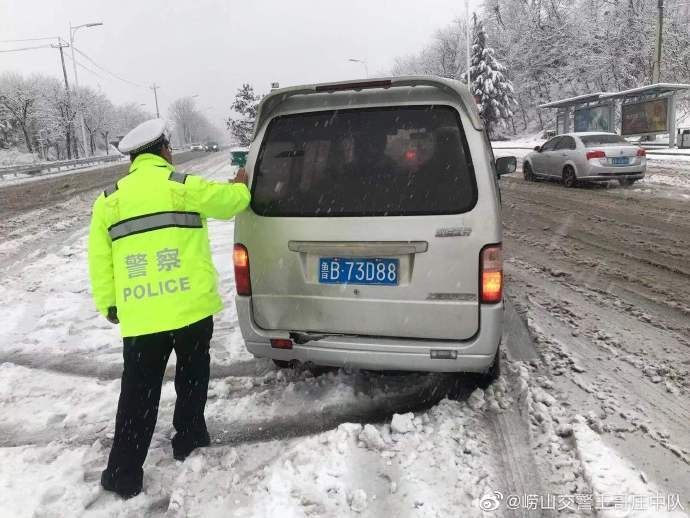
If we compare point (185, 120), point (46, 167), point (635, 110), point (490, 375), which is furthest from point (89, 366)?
point (185, 120)

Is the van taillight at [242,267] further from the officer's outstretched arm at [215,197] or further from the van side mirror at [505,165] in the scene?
the van side mirror at [505,165]

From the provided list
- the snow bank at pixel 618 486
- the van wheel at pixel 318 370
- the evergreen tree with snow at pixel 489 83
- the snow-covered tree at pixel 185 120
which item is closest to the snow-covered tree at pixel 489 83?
the evergreen tree with snow at pixel 489 83

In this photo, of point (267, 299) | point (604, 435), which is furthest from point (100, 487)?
point (604, 435)

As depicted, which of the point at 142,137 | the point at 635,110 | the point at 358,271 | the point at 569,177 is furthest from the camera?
the point at 635,110

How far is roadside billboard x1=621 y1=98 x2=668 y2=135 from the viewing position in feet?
77.0

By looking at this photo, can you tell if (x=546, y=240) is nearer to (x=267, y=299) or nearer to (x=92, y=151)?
(x=267, y=299)

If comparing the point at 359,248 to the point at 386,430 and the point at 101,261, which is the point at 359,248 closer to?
the point at 386,430

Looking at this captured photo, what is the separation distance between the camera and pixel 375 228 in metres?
2.82

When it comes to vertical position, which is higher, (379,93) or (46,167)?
(46,167)

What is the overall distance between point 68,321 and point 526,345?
442 centimetres

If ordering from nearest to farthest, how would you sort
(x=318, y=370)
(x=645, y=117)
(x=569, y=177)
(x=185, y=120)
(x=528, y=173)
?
(x=318, y=370), (x=569, y=177), (x=528, y=173), (x=645, y=117), (x=185, y=120)

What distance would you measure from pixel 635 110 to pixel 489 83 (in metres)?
25.8

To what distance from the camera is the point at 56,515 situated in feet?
7.93

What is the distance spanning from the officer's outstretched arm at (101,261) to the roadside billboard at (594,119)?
2886cm
